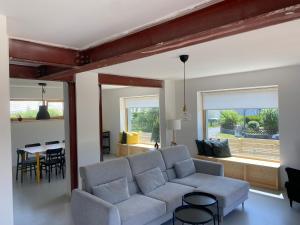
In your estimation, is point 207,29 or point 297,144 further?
point 297,144

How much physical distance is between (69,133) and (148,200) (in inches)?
81.7

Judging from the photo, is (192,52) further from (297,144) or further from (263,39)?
(297,144)

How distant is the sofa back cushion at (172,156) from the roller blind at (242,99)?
1.81 metres

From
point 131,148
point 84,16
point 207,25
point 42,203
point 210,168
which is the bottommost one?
point 42,203

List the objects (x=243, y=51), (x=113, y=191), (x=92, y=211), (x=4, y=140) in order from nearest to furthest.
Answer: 1. (x=4, y=140)
2. (x=92, y=211)
3. (x=113, y=191)
4. (x=243, y=51)

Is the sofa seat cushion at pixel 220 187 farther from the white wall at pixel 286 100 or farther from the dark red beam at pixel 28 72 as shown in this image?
the dark red beam at pixel 28 72

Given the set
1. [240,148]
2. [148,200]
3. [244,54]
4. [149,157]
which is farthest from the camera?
[240,148]

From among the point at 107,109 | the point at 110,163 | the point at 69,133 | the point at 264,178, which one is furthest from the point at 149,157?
the point at 107,109

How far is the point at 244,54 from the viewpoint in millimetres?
3350

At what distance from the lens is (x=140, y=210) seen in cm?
282

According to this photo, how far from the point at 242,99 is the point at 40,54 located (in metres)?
4.27

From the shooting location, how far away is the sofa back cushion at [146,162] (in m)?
3.61

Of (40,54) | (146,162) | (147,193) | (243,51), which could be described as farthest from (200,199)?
(40,54)

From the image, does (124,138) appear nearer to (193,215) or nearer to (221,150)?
(221,150)
